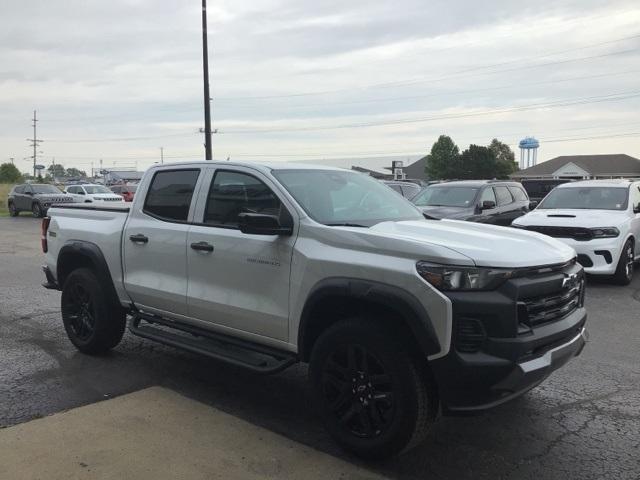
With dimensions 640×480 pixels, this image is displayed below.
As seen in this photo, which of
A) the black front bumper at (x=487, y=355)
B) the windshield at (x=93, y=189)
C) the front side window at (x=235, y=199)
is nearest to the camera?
the black front bumper at (x=487, y=355)

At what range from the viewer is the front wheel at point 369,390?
11.0ft

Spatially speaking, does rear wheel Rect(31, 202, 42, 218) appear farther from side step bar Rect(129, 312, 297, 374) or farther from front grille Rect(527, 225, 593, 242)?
side step bar Rect(129, 312, 297, 374)

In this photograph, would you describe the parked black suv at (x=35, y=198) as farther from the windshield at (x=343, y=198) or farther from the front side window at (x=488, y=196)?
the windshield at (x=343, y=198)

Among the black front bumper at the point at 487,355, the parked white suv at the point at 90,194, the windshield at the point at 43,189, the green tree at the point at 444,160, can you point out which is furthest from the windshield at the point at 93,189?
the green tree at the point at 444,160

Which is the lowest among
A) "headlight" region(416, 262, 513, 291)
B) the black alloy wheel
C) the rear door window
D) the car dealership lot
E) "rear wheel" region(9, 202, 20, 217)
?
the car dealership lot

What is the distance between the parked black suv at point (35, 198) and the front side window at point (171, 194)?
23.8m

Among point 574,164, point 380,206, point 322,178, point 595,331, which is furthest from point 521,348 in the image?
point 574,164

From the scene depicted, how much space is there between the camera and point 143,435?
12.9 feet

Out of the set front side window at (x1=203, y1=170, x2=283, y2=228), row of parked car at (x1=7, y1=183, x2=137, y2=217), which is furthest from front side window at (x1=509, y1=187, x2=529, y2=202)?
row of parked car at (x1=7, y1=183, x2=137, y2=217)

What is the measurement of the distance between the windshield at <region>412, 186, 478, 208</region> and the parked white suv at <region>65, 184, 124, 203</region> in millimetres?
17734

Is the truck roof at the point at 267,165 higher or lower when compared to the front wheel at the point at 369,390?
higher

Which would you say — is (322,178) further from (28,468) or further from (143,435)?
(28,468)

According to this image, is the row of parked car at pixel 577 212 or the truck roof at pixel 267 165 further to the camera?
the row of parked car at pixel 577 212

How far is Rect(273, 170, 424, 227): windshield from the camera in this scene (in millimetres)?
Answer: 4219
